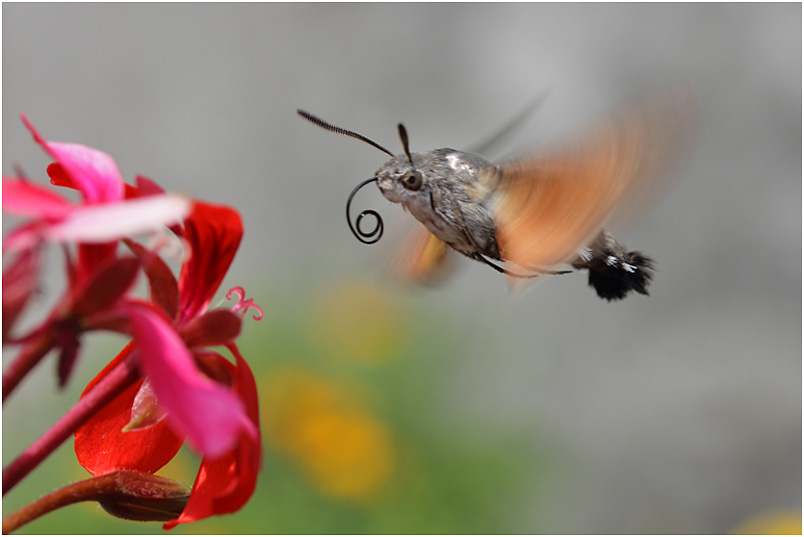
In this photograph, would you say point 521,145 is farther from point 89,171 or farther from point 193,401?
point 193,401

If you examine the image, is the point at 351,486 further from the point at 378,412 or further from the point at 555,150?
the point at 555,150

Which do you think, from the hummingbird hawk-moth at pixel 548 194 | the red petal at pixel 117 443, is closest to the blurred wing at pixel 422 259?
the hummingbird hawk-moth at pixel 548 194

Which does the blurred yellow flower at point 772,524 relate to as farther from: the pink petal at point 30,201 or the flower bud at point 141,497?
the pink petal at point 30,201

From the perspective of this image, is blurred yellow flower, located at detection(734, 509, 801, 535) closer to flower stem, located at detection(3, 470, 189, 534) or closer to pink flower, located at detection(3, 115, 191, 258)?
flower stem, located at detection(3, 470, 189, 534)

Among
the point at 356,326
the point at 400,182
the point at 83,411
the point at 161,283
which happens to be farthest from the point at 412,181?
the point at 356,326

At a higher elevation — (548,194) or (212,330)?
(548,194)

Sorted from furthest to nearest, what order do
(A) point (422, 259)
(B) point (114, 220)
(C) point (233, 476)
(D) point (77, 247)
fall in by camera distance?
(A) point (422, 259)
(C) point (233, 476)
(D) point (77, 247)
(B) point (114, 220)
